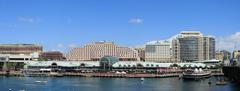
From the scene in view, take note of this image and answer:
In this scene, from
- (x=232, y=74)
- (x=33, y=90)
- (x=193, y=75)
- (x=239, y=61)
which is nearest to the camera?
(x=33, y=90)

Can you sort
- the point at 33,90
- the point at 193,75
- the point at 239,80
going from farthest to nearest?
the point at 193,75 → the point at 239,80 → the point at 33,90

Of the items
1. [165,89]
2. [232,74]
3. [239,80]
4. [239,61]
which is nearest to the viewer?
[165,89]

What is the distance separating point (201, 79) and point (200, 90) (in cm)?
5853

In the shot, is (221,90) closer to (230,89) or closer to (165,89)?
(230,89)

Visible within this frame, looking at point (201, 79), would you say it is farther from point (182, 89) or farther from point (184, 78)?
point (182, 89)

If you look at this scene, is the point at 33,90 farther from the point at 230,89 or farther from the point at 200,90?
the point at 230,89

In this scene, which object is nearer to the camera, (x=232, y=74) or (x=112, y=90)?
(x=112, y=90)

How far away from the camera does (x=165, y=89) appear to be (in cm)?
12656

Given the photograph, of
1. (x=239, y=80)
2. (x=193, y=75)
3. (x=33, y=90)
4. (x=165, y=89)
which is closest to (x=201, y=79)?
(x=193, y=75)

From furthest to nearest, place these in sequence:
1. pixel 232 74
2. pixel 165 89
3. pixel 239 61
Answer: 1. pixel 239 61
2. pixel 232 74
3. pixel 165 89

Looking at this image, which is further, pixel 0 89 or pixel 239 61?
pixel 239 61

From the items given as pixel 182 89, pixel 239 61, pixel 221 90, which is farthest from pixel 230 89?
pixel 239 61

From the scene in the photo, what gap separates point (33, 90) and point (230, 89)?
4484 centimetres

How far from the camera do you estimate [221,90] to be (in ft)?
398
